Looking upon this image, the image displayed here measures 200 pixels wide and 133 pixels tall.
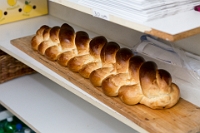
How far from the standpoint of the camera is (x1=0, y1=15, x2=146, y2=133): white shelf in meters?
1.27

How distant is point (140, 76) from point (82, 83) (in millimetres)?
213

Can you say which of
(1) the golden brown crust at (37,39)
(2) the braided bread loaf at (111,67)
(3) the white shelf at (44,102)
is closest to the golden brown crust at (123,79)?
(2) the braided bread loaf at (111,67)

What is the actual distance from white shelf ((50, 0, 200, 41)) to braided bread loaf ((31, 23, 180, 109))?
0.56 feet

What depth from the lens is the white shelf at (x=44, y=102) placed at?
50.2 inches

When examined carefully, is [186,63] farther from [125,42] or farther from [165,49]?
[125,42]

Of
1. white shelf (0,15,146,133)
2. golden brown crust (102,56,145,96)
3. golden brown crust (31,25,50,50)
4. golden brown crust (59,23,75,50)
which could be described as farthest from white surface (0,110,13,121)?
golden brown crust (102,56,145,96)

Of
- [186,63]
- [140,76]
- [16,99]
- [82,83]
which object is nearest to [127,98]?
[140,76]

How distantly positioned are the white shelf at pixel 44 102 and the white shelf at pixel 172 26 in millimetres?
342

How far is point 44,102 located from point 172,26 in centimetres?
81

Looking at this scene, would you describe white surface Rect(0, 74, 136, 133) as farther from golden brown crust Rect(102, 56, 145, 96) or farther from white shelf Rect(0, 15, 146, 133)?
golden brown crust Rect(102, 56, 145, 96)

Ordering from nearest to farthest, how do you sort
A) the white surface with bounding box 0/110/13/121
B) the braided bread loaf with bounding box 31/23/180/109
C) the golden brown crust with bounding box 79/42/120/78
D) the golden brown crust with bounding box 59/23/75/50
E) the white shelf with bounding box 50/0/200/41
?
1. the white shelf with bounding box 50/0/200/41
2. the braided bread loaf with bounding box 31/23/180/109
3. the golden brown crust with bounding box 79/42/120/78
4. the golden brown crust with bounding box 59/23/75/50
5. the white surface with bounding box 0/110/13/121

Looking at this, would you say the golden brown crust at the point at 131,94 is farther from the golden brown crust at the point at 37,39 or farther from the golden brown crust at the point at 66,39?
the golden brown crust at the point at 37,39

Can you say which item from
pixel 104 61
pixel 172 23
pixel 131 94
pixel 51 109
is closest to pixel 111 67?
pixel 104 61

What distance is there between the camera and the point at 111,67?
106cm
